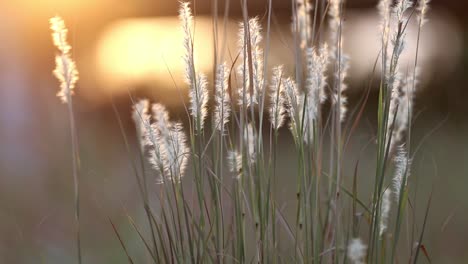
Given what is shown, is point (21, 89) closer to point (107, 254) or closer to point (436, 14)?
point (107, 254)

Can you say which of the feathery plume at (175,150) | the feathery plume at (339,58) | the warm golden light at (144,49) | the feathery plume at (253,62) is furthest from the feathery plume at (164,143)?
the warm golden light at (144,49)

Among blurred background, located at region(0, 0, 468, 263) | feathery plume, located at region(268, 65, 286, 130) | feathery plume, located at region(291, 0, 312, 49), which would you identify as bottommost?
blurred background, located at region(0, 0, 468, 263)

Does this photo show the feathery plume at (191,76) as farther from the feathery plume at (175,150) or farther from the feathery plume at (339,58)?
the feathery plume at (339,58)

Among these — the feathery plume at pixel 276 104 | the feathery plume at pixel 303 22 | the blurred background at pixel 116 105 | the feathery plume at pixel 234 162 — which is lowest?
the blurred background at pixel 116 105

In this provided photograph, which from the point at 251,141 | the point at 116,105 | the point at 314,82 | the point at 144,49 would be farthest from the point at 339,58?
the point at 116,105

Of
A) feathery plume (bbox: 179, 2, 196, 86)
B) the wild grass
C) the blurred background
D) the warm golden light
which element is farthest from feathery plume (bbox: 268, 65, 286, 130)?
the warm golden light

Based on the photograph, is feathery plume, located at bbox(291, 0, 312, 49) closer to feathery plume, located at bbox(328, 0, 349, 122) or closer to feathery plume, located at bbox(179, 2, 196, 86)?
feathery plume, located at bbox(328, 0, 349, 122)
